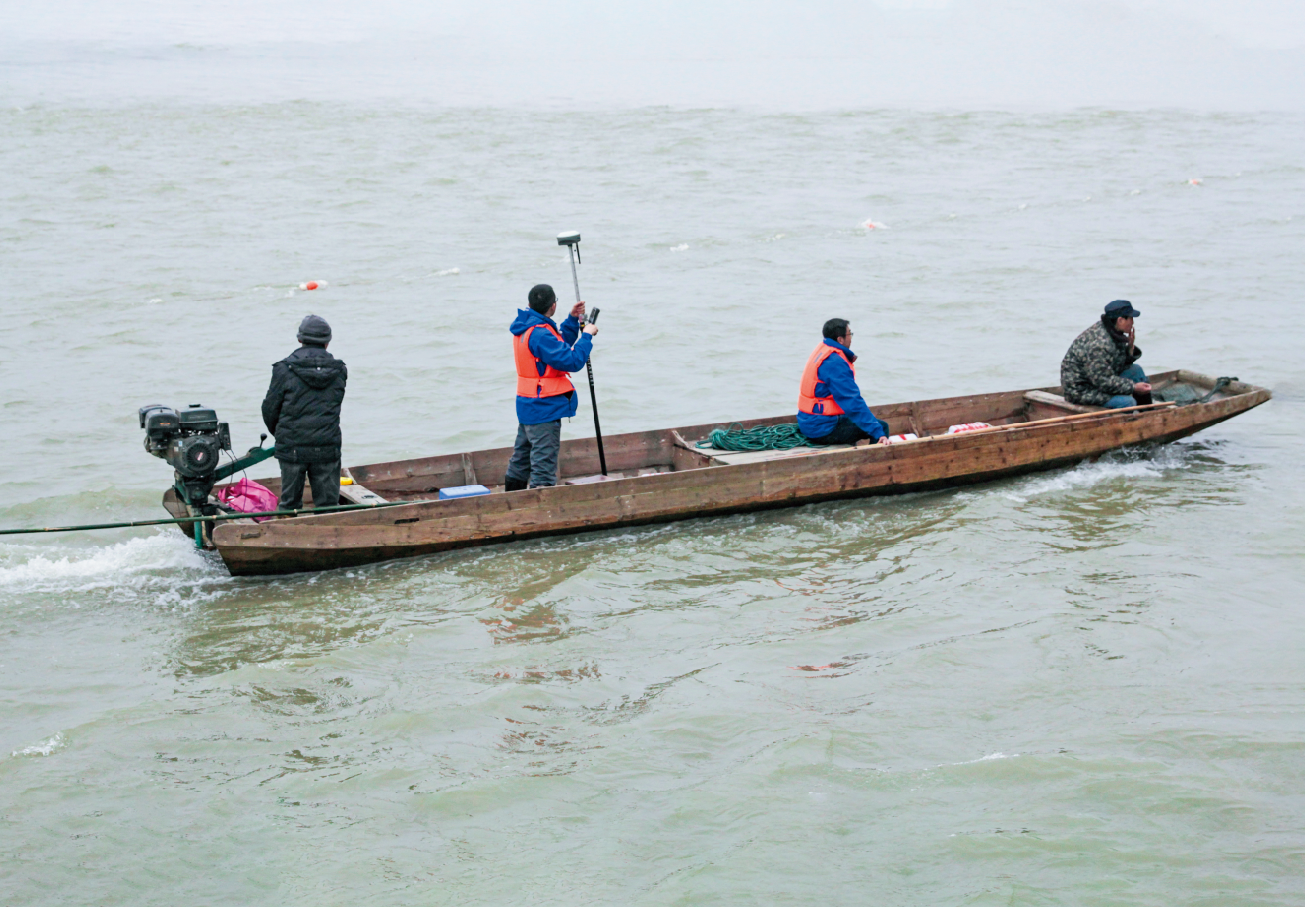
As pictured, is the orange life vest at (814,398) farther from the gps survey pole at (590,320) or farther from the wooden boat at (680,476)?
the gps survey pole at (590,320)

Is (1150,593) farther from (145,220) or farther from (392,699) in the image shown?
(145,220)

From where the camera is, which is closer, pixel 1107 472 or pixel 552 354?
pixel 552 354

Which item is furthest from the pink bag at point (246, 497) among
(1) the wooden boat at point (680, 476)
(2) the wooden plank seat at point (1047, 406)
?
(2) the wooden plank seat at point (1047, 406)

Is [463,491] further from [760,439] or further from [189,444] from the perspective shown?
[760,439]

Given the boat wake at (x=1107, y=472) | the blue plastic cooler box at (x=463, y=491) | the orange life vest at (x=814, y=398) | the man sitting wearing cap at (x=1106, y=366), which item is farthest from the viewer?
the man sitting wearing cap at (x=1106, y=366)

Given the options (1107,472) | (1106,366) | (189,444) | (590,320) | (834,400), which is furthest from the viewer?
(1106,366)

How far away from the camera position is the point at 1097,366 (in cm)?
1053

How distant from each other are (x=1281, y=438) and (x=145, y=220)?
19807 mm

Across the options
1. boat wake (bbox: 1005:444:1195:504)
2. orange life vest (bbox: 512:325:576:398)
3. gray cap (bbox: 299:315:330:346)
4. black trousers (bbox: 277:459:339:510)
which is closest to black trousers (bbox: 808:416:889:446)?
boat wake (bbox: 1005:444:1195:504)

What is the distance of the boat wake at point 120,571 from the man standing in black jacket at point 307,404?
93cm

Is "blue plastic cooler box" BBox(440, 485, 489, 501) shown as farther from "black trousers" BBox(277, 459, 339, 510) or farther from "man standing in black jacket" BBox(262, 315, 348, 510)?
"man standing in black jacket" BBox(262, 315, 348, 510)

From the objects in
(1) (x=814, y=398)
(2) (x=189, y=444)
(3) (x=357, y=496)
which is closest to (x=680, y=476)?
(1) (x=814, y=398)

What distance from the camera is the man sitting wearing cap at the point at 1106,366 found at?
10492 millimetres

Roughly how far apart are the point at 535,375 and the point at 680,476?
1306 mm
